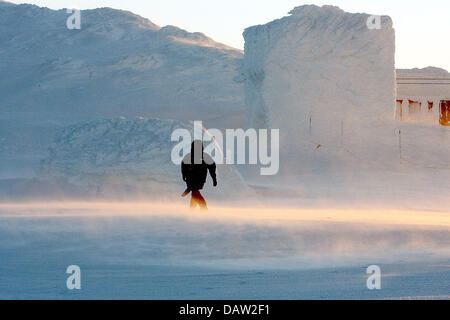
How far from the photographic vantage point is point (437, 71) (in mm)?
49125

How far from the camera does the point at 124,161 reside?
58.9 ft

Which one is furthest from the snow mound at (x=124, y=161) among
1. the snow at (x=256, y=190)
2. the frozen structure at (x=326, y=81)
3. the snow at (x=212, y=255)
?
the frozen structure at (x=326, y=81)

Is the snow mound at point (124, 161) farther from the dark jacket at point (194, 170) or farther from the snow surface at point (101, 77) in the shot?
the snow surface at point (101, 77)

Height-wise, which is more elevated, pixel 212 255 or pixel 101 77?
pixel 101 77

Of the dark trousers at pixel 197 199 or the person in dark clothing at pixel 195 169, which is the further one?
the dark trousers at pixel 197 199

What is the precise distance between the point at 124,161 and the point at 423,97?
24082 millimetres

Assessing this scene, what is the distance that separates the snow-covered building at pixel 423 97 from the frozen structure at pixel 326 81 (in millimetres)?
10048

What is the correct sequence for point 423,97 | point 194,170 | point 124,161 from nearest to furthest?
point 194,170
point 124,161
point 423,97

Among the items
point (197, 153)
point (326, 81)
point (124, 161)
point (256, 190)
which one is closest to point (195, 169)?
point (197, 153)

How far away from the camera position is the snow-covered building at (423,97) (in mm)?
37688

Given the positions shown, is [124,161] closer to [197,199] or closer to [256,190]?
[256,190]
